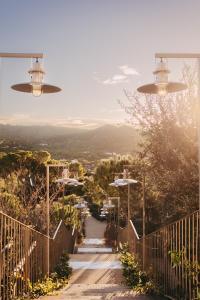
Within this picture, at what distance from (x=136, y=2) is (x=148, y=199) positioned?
6751mm

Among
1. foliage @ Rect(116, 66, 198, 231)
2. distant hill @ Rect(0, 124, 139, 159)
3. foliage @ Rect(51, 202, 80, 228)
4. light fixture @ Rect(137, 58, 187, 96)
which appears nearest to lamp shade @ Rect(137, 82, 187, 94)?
light fixture @ Rect(137, 58, 187, 96)

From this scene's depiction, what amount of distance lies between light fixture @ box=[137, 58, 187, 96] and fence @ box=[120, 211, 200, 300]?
61.9 inches

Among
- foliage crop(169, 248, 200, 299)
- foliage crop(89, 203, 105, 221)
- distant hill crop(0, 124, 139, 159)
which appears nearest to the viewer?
foliage crop(169, 248, 200, 299)

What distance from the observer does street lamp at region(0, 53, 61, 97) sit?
5254 millimetres

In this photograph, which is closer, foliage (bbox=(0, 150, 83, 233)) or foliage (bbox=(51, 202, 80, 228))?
foliage (bbox=(0, 150, 83, 233))

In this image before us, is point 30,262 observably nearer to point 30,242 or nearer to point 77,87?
point 30,242

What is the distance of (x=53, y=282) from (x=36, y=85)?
5961 millimetres

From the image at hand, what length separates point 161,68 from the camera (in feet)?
17.5

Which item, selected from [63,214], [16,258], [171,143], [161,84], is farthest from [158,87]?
[63,214]

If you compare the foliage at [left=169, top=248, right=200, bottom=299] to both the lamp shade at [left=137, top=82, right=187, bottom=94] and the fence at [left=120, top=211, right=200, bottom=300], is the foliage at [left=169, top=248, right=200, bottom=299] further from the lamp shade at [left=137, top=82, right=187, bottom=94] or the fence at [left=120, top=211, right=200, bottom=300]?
the lamp shade at [left=137, top=82, right=187, bottom=94]

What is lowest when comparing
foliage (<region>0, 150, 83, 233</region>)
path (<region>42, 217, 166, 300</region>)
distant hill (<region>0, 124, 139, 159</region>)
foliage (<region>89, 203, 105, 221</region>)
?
path (<region>42, 217, 166, 300</region>)

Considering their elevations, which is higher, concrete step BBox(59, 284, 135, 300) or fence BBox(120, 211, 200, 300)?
fence BBox(120, 211, 200, 300)

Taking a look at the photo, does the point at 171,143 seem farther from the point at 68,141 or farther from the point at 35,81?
the point at 68,141

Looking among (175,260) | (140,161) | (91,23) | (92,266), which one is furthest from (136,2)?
(92,266)
